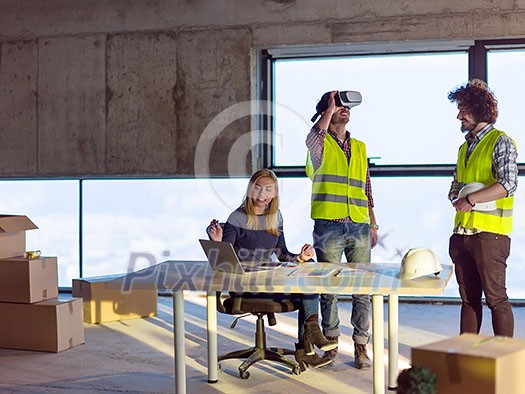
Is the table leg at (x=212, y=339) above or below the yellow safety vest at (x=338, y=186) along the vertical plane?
below

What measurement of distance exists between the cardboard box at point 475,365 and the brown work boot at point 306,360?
2049mm

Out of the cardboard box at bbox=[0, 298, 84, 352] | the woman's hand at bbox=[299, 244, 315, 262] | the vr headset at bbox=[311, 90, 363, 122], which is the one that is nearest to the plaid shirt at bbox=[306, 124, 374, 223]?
the vr headset at bbox=[311, 90, 363, 122]

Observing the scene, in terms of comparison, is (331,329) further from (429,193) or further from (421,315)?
(429,193)

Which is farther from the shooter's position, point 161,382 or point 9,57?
point 9,57

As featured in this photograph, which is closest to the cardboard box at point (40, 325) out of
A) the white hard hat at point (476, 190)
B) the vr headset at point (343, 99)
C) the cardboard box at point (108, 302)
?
the cardboard box at point (108, 302)

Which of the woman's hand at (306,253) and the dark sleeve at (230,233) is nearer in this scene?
the woman's hand at (306,253)

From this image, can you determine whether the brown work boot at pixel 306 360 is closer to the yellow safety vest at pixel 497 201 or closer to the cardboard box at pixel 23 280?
the yellow safety vest at pixel 497 201

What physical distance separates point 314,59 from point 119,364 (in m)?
3.30

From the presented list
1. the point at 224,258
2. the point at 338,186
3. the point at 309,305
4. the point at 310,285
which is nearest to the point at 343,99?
the point at 338,186

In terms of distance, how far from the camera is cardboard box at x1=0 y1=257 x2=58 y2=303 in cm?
504

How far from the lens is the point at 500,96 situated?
6.59 meters

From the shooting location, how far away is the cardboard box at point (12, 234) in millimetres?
5117

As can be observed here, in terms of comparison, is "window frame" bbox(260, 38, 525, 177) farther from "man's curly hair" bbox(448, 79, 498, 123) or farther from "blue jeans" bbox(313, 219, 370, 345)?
"man's curly hair" bbox(448, 79, 498, 123)

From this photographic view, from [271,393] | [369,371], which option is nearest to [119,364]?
[271,393]
